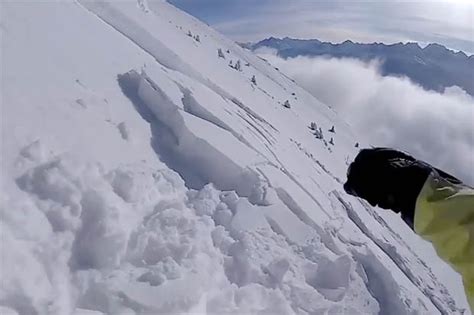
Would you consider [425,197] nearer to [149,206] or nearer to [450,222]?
[450,222]

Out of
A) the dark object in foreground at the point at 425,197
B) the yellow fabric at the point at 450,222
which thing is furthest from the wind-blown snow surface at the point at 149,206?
the yellow fabric at the point at 450,222

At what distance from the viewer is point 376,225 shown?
7305 mm

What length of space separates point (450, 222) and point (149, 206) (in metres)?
2.83

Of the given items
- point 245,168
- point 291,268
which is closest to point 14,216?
point 291,268

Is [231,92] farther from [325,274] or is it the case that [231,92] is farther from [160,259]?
[160,259]

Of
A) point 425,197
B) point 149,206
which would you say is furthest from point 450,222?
point 149,206

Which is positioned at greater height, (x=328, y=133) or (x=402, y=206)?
(x=402, y=206)

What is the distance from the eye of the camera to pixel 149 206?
3.74m

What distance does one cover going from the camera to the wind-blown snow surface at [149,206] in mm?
3107

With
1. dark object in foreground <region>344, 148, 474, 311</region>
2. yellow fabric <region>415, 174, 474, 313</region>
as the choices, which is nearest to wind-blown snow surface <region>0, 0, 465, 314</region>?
dark object in foreground <region>344, 148, 474, 311</region>

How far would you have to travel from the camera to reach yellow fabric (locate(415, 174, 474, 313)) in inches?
42.2

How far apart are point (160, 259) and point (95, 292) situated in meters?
0.48

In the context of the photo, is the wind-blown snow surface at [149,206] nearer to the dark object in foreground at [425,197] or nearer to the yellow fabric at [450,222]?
the dark object in foreground at [425,197]

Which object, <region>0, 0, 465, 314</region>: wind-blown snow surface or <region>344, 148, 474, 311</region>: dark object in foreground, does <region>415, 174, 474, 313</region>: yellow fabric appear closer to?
<region>344, 148, 474, 311</region>: dark object in foreground
